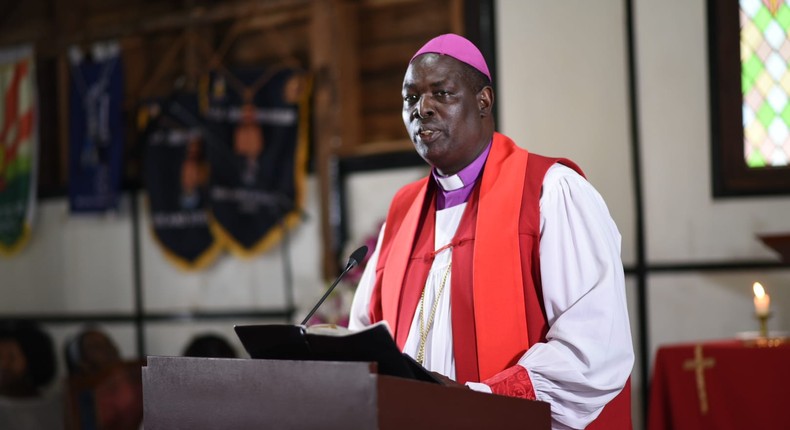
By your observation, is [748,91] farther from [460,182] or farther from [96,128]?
[96,128]

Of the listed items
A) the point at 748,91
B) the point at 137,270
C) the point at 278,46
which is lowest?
the point at 137,270

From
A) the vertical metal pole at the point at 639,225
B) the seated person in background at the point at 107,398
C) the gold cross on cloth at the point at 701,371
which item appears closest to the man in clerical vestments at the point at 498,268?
the gold cross on cloth at the point at 701,371

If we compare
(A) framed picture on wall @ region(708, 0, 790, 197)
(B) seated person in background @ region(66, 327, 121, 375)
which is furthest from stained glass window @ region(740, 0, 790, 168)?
(B) seated person in background @ region(66, 327, 121, 375)

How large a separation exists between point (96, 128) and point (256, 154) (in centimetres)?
156

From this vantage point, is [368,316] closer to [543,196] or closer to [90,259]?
[543,196]

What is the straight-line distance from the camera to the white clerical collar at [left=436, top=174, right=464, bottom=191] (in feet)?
8.78

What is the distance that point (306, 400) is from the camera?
1.79 meters

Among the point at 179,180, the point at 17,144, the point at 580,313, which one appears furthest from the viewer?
the point at 17,144

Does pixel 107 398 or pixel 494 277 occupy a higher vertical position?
pixel 494 277

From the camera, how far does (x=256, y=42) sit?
6875 millimetres

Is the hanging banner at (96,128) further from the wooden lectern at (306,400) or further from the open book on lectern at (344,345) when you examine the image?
the open book on lectern at (344,345)

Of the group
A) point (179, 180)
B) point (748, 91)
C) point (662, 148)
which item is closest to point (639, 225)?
point (662, 148)

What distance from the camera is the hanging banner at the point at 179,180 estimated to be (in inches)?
268

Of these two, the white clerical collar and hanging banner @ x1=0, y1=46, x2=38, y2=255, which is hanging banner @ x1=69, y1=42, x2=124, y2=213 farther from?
the white clerical collar
